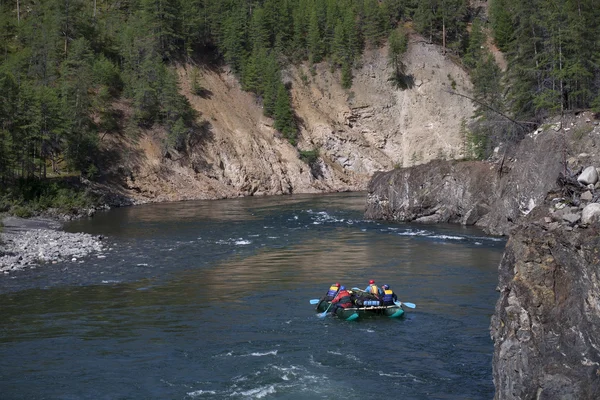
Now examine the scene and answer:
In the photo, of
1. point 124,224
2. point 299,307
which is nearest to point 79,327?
point 299,307

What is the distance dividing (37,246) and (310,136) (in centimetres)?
5724

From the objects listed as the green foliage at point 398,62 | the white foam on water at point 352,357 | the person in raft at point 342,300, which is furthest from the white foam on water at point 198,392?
the green foliage at point 398,62

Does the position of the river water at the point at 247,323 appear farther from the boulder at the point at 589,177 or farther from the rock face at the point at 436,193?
the rock face at the point at 436,193

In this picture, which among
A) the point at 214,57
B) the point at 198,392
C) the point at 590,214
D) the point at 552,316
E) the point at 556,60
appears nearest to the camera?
the point at 552,316

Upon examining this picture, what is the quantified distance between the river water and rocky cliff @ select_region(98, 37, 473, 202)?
120ft

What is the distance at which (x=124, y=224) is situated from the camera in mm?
49000

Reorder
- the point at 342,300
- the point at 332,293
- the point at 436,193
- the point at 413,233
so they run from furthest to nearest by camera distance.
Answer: the point at 436,193, the point at 413,233, the point at 332,293, the point at 342,300

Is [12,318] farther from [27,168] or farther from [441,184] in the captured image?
[27,168]

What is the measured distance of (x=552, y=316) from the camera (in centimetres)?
1070

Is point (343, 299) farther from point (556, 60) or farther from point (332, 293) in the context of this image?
point (556, 60)

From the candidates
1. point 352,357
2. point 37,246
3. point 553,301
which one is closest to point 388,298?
point 352,357

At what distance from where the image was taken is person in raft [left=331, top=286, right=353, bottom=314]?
21750 mm

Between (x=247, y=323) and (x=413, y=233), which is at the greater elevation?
(x=413, y=233)

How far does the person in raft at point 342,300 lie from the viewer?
21750 mm
